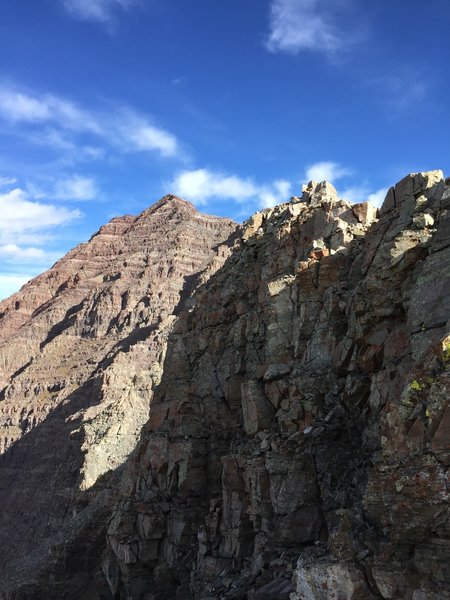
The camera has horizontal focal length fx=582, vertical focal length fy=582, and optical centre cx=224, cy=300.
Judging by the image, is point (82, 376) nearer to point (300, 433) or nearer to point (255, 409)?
point (255, 409)

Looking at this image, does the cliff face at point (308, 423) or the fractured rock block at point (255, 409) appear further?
the fractured rock block at point (255, 409)

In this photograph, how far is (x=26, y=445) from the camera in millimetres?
86625

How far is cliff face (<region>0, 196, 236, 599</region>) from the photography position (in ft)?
159

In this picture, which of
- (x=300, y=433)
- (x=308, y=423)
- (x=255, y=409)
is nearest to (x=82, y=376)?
(x=255, y=409)

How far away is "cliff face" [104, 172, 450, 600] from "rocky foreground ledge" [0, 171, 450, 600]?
0.22 ft

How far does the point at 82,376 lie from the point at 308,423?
76241mm

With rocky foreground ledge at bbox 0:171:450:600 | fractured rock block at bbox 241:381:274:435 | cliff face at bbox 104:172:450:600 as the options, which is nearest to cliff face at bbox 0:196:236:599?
rocky foreground ledge at bbox 0:171:450:600

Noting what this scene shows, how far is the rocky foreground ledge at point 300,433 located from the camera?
1489cm

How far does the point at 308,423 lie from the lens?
76.8 ft

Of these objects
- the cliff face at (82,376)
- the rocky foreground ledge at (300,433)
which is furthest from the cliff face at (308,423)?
the cliff face at (82,376)

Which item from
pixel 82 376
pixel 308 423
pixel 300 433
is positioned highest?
pixel 82 376

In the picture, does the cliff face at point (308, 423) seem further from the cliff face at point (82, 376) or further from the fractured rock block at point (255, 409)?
the cliff face at point (82, 376)

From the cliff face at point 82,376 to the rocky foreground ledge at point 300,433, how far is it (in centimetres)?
122

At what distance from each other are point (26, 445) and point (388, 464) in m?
81.0
